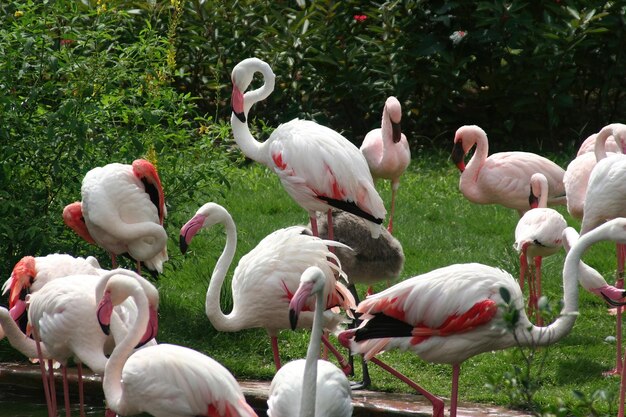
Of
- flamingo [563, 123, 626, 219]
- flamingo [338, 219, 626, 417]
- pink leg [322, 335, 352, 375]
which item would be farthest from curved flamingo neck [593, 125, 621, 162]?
pink leg [322, 335, 352, 375]

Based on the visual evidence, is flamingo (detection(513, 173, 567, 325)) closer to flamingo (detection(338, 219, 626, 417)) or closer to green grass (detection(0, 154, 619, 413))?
green grass (detection(0, 154, 619, 413))

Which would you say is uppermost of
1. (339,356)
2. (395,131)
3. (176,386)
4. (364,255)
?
(395,131)

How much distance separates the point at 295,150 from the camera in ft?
22.4

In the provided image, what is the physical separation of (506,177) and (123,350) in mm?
3870

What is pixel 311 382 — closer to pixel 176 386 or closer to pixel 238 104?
pixel 176 386

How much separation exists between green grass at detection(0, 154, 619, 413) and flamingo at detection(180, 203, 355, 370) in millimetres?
622

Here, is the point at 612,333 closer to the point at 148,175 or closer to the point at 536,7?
the point at 148,175

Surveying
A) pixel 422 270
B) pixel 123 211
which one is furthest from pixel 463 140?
pixel 123 211

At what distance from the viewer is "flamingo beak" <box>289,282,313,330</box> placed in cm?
441

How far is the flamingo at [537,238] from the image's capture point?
6.91 meters

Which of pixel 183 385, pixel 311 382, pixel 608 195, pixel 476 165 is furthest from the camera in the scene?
pixel 476 165

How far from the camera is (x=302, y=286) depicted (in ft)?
15.0

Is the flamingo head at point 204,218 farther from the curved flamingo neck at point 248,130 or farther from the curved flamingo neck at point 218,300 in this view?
the curved flamingo neck at point 248,130

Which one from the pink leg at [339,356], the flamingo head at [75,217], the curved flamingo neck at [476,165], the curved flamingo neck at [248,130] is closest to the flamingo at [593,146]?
the curved flamingo neck at [476,165]
